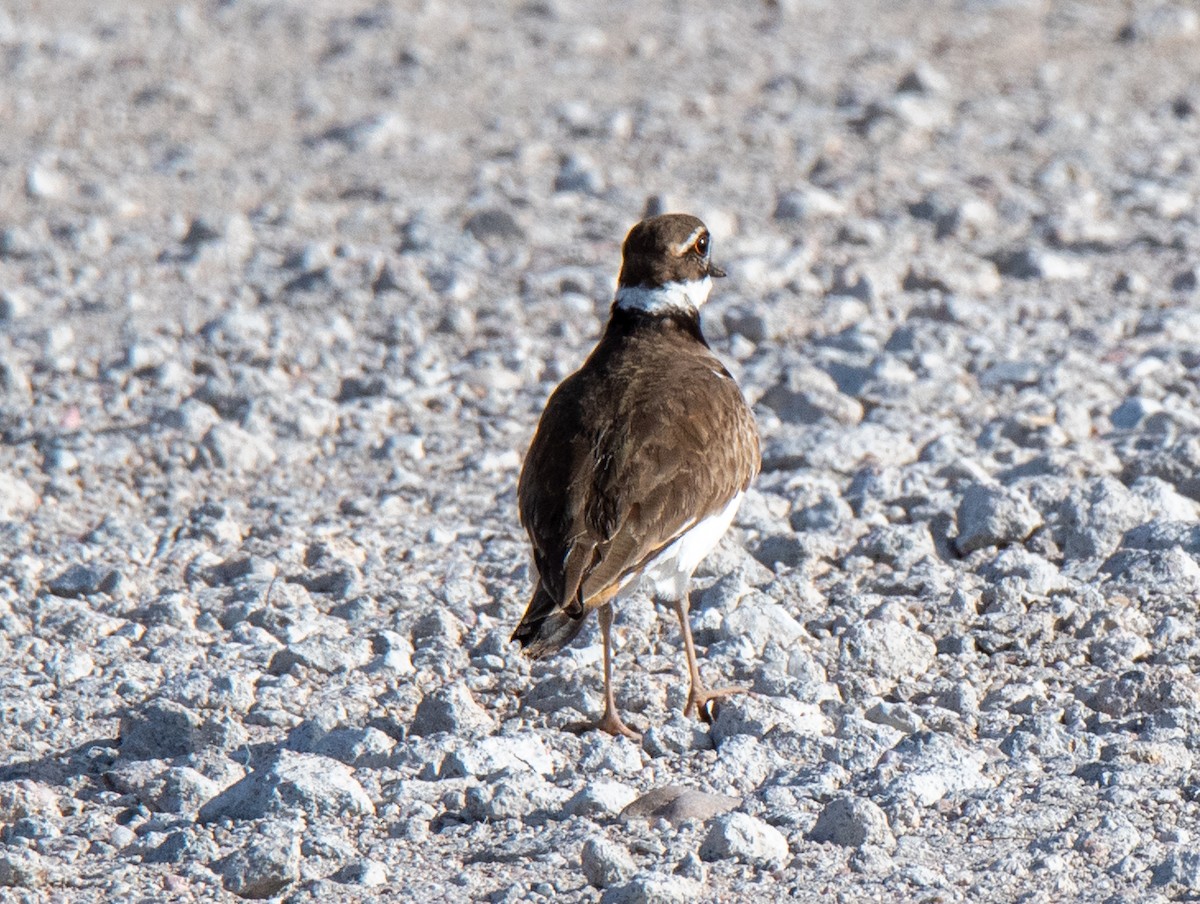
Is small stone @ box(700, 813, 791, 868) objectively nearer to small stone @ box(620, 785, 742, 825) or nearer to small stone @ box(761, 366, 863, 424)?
small stone @ box(620, 785, 742, 825)

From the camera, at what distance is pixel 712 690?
5.29m

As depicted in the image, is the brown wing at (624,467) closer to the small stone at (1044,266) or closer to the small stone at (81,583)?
the small stone at (81,583)

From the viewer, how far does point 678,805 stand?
464 cm

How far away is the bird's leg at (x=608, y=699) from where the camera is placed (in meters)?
5.14

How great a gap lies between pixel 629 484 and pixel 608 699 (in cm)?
63

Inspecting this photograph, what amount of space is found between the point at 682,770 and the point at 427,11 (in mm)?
8073

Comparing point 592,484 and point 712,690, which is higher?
point 592,484

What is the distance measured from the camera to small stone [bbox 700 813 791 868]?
173 inches

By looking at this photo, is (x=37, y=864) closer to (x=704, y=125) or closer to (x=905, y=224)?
(x=905, y=224)

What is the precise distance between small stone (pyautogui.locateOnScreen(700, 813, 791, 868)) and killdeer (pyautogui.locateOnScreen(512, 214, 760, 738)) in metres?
0.71

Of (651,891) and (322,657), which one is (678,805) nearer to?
(651,891)

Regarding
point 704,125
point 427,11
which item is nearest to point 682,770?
point 704,125

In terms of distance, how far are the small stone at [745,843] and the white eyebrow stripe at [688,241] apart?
7.98 feet

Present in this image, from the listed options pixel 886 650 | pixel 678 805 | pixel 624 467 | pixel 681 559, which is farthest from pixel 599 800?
pixel 886 650
